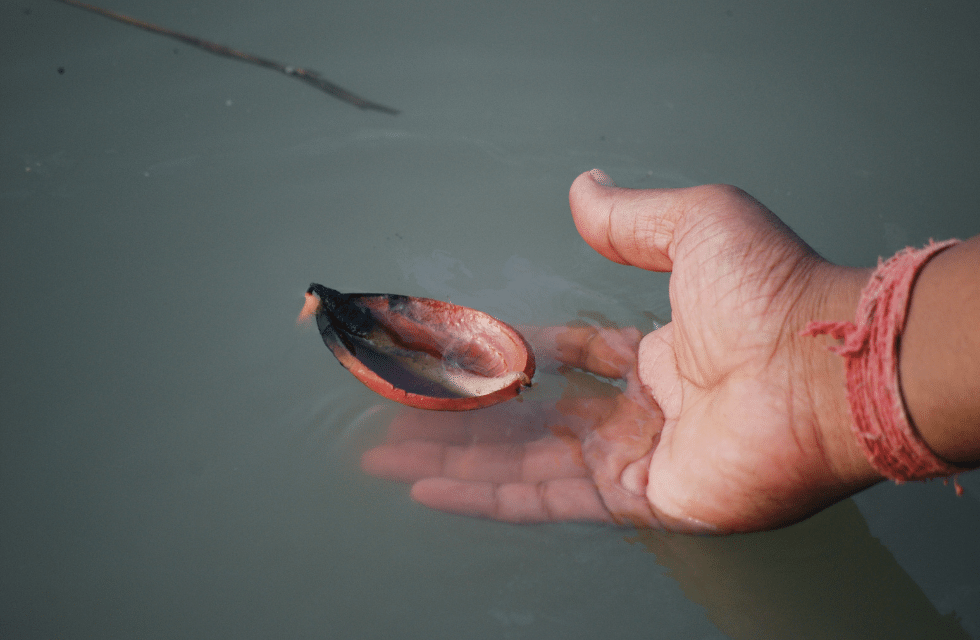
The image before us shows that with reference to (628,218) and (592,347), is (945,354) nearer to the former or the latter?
(628,218)

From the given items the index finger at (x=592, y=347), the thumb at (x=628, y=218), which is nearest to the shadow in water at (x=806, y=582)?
the index finger at (x=592, y=347)

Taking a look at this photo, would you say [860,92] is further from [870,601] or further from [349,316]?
[349,316]

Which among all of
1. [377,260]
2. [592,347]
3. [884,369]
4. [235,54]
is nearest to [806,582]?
[884,369]

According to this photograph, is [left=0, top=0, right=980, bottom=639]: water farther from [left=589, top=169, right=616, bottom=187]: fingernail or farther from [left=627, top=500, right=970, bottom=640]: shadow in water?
[left=589, top=169, right=616, bottom=187]: fingernail

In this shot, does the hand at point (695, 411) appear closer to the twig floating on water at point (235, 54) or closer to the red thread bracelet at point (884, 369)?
the red thread bracelet at point (884, 369)

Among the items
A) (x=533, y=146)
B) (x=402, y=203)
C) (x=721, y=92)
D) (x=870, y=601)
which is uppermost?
(x=721, y=92)

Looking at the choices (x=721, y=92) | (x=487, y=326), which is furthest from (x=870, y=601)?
(x=721, y=92)
